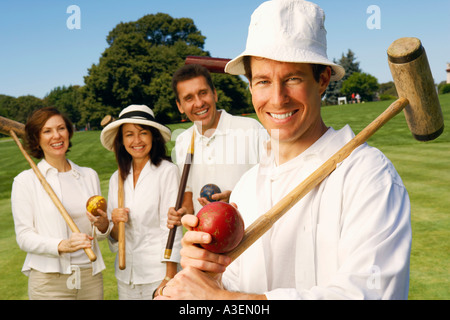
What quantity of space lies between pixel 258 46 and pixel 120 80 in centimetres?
3796

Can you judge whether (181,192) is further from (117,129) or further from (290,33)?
(290,33)

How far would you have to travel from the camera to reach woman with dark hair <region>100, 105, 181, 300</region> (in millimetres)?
3520

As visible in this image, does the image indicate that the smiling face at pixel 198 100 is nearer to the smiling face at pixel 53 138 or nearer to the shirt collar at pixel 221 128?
the shirt collar at pixel 221 128

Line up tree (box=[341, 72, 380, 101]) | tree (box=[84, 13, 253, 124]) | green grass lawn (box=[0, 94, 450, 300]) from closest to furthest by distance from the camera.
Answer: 1. green grass lawn (box=[0, 94, 450, 300])
2. tree (box=[84, 13, 253, 124])
3. tree (box=[341, 72, 380, 101])

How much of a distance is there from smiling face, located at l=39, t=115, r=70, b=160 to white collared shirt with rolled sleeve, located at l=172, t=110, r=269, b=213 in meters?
1.04

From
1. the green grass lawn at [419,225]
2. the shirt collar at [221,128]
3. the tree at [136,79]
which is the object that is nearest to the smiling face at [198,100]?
the shirt collar at [221,128]

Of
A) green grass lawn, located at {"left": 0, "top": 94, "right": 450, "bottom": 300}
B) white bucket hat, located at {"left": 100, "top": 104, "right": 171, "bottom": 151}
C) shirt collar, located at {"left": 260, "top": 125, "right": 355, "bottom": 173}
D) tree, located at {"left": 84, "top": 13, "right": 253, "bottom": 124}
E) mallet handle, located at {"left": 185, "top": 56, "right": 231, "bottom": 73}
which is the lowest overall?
green grass lawn, located at {"left": 0, "top": 94, "right": 450, "bottom": 300}

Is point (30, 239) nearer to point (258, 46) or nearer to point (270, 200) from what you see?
point (270, 200)

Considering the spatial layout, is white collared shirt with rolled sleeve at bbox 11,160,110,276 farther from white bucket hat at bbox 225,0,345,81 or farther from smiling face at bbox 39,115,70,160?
white bucket hat at bbox 225,0,345,81

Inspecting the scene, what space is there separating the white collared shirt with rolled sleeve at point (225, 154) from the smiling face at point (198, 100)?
0.13 meters

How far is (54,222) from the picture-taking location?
11.4 ft

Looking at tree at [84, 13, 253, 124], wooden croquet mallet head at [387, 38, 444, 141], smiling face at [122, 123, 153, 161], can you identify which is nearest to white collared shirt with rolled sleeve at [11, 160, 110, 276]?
smiling face at [122, 123, 153, 161]

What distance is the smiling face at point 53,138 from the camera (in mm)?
3633

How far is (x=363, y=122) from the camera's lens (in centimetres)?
2222
